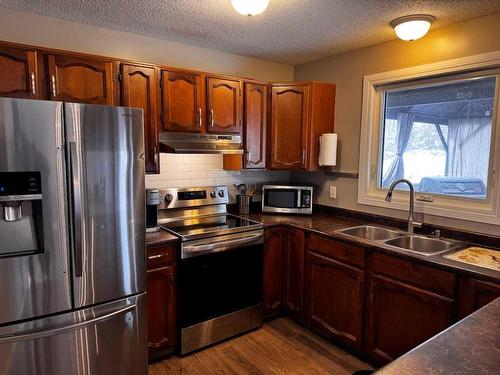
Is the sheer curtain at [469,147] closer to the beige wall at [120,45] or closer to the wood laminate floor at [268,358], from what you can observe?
the wood laminate floor at [268,358]

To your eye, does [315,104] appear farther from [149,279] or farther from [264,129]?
[149,279]

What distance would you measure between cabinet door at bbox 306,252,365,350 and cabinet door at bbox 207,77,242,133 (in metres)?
1.23

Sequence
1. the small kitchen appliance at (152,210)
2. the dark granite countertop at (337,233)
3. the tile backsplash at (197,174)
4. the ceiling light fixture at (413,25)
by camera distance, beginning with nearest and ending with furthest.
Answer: the dark granite countertop at (337,233), the ceiling light fixture at (413,25), the small kitchen appliance at (152,210), the tile backsplash at (197,174)

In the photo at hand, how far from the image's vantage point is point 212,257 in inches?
96.4

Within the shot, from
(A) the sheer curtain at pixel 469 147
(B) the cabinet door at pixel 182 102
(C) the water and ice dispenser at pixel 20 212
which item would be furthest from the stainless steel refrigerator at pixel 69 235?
(A) the sheer curtain at pixel 469 147

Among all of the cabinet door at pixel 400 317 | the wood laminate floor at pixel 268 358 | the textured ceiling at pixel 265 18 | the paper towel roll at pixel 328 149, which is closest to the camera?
the cabinet door at pixel 400 317

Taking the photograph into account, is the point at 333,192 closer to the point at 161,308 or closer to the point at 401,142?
the point at 401,142

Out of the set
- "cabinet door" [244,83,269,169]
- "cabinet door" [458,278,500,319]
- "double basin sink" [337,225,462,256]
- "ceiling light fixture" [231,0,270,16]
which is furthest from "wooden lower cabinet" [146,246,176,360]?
"cabinet door" [458,278,500,319]

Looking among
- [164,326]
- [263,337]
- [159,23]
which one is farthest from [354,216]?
[159,23]

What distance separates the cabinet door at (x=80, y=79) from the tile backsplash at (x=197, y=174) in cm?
73

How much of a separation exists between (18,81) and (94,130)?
704 millimetres

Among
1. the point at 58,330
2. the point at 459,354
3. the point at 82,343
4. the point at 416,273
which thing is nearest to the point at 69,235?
the point at 58,330

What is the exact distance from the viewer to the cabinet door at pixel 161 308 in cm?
225

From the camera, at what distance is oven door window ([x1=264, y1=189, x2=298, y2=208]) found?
3.16 metres
